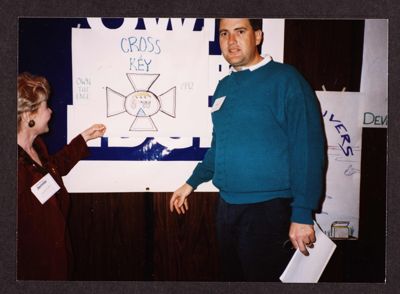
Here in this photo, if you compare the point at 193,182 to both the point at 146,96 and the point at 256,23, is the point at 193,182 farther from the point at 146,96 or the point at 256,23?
the point at 256,23

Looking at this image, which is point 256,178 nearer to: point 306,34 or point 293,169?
point 293,169

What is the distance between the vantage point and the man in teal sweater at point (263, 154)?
66.0 inches

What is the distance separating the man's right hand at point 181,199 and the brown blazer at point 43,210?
529mm

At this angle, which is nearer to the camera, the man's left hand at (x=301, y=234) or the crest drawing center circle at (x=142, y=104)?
the man's left hand at (x=301, y=234)

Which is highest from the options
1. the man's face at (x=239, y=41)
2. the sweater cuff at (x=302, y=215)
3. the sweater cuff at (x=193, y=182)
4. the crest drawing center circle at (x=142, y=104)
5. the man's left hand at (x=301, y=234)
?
the man's face at (x=239, y=41)

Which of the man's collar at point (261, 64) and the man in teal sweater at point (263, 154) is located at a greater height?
the man's collar at point (261, 64)

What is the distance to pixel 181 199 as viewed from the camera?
6.10ft

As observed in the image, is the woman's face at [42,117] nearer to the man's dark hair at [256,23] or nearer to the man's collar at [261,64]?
the man's collar at [261,64]

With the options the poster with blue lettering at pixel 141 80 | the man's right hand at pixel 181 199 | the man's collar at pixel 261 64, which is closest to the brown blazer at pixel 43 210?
the poster with blue lettering at pixel 141 80

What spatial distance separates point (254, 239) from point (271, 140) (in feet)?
1.64

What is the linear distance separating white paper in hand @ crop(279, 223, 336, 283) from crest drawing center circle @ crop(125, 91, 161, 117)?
1.05 m

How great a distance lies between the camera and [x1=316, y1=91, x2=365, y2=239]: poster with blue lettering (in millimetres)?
1819

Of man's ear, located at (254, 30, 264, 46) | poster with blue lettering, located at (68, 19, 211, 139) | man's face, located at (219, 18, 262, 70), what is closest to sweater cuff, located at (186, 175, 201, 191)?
poster with blue lettering, located at (68, 19, 211, 139)

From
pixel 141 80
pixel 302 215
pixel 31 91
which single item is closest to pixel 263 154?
pixel 302 215
